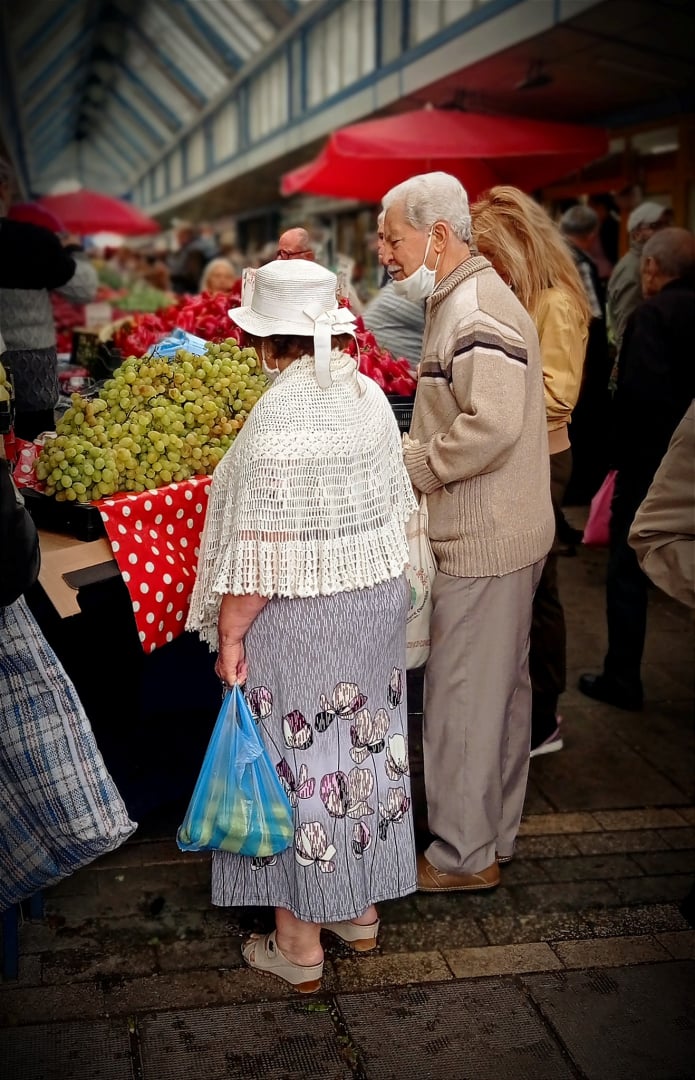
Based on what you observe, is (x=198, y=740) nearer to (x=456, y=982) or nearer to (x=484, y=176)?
(x=456, y=982)

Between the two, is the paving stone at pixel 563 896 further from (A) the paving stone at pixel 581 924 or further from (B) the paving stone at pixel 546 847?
(B) the paving stone at pixel 546 847

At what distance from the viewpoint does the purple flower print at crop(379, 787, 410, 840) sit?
2.63 metres

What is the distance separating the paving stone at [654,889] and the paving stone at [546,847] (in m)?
0.22

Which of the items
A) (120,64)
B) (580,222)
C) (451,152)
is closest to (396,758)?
(580,222)

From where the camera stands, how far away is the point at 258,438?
2.29m

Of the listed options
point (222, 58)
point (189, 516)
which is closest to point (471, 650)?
point (189, 516)

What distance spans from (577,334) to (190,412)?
54.1 inches

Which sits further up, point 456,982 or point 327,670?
point 327,670

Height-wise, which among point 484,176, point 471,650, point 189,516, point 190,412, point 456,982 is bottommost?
point 456,982

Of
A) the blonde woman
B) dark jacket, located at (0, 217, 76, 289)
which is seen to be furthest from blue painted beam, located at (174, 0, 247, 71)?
the blonde woman

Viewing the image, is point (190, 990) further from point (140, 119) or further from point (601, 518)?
point (140, 119)

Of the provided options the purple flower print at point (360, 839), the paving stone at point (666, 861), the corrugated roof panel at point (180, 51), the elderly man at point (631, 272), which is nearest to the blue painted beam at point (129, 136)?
the corrugated roof panel at point (180, 51)

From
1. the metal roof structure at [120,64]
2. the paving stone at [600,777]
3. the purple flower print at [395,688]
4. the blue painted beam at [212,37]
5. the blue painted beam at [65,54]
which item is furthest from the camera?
the blue painted beam at [65,54]

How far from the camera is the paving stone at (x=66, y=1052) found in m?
2.33
